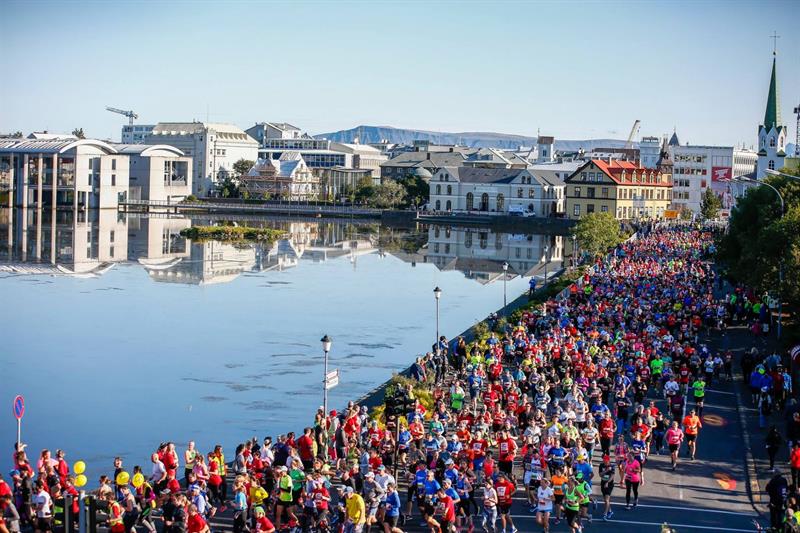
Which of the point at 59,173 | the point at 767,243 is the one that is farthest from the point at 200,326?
the point at 59,173

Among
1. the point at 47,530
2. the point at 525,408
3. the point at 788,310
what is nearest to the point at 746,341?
the point at 788,310

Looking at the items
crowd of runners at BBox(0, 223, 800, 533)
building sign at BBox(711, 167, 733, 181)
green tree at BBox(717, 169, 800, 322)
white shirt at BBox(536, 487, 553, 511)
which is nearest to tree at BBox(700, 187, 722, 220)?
Result: building sign at BBox(711, 167, 733, 181)

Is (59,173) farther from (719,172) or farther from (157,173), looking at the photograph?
(719,172)

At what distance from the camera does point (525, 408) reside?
21172 millimetres

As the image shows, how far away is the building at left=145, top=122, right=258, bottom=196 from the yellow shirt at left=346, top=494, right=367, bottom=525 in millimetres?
144254

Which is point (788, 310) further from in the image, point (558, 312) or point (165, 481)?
point (165, 481)

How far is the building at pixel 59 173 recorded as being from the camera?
114m

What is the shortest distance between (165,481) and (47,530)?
79.1 inches

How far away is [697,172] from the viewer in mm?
139750

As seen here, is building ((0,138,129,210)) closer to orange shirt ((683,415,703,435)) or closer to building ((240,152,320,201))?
building ((240,152,320,201))

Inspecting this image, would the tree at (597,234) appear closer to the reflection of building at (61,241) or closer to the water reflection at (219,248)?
the water reflection at (219,248)

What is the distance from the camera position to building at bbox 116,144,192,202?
420ft

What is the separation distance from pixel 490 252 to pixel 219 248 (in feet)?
67.8

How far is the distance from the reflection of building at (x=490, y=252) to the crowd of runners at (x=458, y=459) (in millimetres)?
36675
